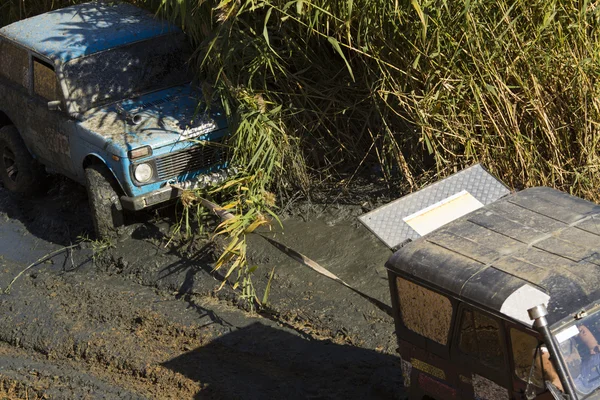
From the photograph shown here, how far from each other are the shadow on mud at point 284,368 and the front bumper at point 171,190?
1.56 m

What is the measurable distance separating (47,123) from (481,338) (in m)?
5.35

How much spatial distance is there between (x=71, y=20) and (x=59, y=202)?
175 centimetres

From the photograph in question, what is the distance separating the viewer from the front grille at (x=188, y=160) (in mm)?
7688

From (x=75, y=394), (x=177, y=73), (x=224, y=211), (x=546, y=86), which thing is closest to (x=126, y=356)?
(x=75, y=394)

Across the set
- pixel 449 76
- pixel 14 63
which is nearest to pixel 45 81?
pixel 14 63

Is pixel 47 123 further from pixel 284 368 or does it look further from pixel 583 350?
pixel 583 350

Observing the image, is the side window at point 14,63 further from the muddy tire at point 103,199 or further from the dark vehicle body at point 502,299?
the dark vehicle body at point 502,299

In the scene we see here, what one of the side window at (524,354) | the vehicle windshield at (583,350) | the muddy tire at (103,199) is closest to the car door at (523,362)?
the side window at (524,354)

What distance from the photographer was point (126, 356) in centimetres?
642

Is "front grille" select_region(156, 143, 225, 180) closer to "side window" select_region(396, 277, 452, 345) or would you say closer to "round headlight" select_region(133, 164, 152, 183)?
"round headlight" select_region(133, 164, 152, 183)

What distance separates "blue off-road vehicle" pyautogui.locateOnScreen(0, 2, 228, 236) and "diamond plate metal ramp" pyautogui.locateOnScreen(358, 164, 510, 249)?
304cm

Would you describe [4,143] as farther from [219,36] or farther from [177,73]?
[219,36]

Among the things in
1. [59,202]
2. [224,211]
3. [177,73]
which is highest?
[177,73]

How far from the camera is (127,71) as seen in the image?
8.40 m
